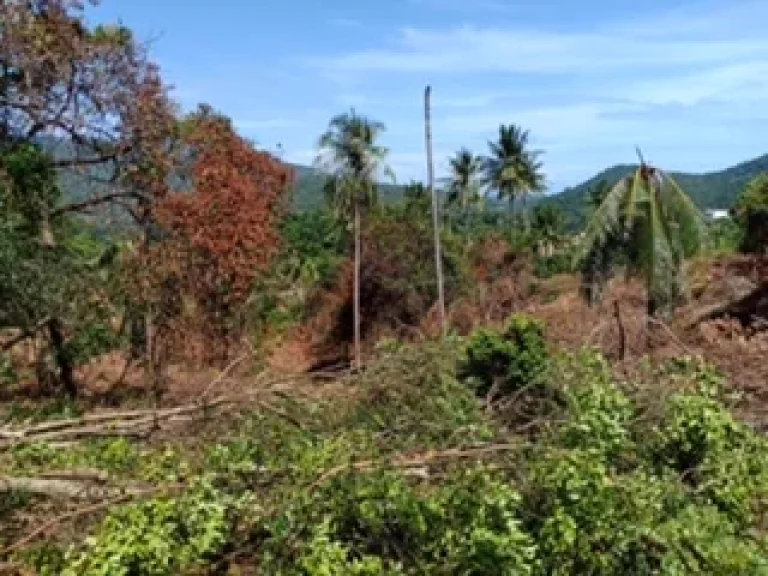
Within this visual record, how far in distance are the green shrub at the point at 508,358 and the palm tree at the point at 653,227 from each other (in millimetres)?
5572

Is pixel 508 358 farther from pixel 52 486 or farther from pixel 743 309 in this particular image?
pixel 743 309

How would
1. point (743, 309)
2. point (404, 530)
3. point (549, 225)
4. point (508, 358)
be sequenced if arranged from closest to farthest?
point (404, 530) < point (508, 358) < point (743, 309) < point (549, 225)

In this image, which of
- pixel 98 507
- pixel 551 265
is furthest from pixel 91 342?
pixel 551 265

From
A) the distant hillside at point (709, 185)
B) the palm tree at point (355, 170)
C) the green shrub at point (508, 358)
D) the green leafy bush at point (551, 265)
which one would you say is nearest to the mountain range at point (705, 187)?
the distant hillside at point (709, 185)

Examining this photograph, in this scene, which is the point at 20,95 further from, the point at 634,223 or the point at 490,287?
the point at 490,287

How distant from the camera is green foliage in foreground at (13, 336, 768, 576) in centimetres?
586

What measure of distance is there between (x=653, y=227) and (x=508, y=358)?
7.45m

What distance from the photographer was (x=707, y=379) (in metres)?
7.93

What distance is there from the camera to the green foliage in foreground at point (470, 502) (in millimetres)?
5863

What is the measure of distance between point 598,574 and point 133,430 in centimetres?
342

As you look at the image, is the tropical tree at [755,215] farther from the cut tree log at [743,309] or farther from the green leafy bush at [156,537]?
the green leafy bush at [156,537]

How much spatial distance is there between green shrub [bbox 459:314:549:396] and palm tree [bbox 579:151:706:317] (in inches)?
219

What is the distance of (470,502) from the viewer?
19.8 ft

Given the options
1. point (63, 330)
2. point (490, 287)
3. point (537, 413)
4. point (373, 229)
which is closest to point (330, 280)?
point (373, 229)
